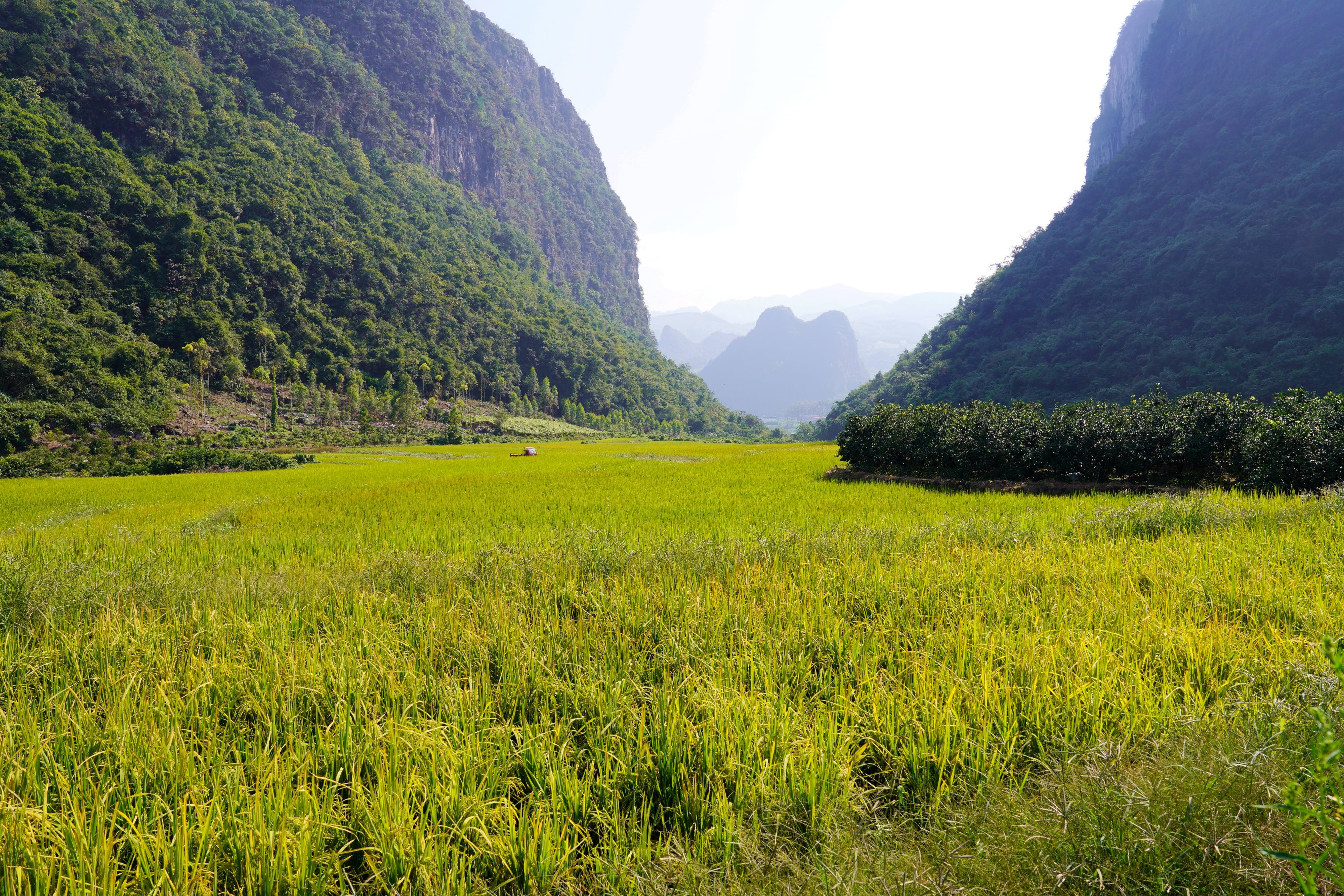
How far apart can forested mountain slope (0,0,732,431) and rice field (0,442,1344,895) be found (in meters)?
49.2

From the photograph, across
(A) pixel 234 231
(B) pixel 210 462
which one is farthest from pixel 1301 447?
(A) pixel 234 231

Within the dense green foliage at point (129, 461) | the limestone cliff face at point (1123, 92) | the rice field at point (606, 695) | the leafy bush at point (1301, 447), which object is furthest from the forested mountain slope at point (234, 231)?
the limestone cliff face at point (1123, 92)

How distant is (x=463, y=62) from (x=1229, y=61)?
205m

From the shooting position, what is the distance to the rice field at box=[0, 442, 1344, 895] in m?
1.80

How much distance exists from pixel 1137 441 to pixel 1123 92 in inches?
5672

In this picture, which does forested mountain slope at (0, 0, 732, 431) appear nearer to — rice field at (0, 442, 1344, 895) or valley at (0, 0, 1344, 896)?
valley at (0, 0, 1344, 896)

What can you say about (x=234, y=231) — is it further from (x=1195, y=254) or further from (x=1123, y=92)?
(x=1123, y=92)

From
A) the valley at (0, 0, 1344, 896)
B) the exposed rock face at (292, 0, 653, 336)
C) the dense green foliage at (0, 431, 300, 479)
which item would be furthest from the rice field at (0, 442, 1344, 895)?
the exposed rock face at (292, 0, 653, 336)

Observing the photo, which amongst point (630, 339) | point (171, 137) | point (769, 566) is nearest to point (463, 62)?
point (630, 339)

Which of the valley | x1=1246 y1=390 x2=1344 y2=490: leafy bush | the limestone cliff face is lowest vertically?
the valley

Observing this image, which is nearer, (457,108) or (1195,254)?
(1195,254)

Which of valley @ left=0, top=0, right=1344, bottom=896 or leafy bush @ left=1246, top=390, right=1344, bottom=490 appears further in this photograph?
leafy bush @ left=1246, top=390, right=1344, bottom=490

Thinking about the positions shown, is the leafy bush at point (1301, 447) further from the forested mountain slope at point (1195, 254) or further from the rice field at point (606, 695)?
the forested mountain slope at point (1195, 254)

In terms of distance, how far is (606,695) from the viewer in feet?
8.70
